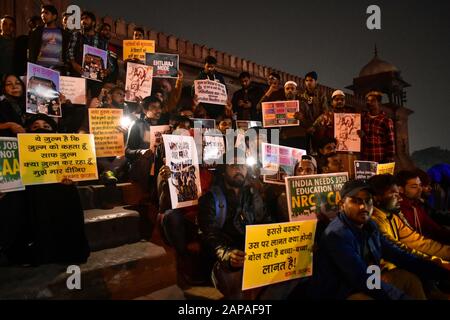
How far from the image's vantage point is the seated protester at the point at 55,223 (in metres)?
3.43

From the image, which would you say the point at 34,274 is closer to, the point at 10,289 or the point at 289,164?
the point at 10,289

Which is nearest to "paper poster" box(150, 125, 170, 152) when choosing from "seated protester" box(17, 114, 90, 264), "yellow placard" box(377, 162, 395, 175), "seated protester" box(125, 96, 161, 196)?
"seated protester" box(125, 96, 161, 196)

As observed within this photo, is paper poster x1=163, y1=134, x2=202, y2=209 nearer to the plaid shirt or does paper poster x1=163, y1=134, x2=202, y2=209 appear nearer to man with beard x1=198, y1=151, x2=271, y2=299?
man with beard x1=198, y1=151, x2=271, y2=299

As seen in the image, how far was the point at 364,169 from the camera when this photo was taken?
18.9 feet

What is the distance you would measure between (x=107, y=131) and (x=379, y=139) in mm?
4830

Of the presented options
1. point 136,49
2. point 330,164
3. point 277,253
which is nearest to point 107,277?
point 277,253

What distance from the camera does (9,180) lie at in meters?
3.28

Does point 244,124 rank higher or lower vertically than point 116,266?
higher

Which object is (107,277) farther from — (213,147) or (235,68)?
(235,68)

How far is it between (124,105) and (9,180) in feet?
9.42

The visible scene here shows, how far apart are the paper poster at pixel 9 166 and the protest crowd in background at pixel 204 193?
0.01m

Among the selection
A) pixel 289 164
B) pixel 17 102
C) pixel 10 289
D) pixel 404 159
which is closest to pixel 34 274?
pixel 10 289

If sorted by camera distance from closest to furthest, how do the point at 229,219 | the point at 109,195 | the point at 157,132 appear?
the point at 229,219
the point at 109,195
the point at 157,132
